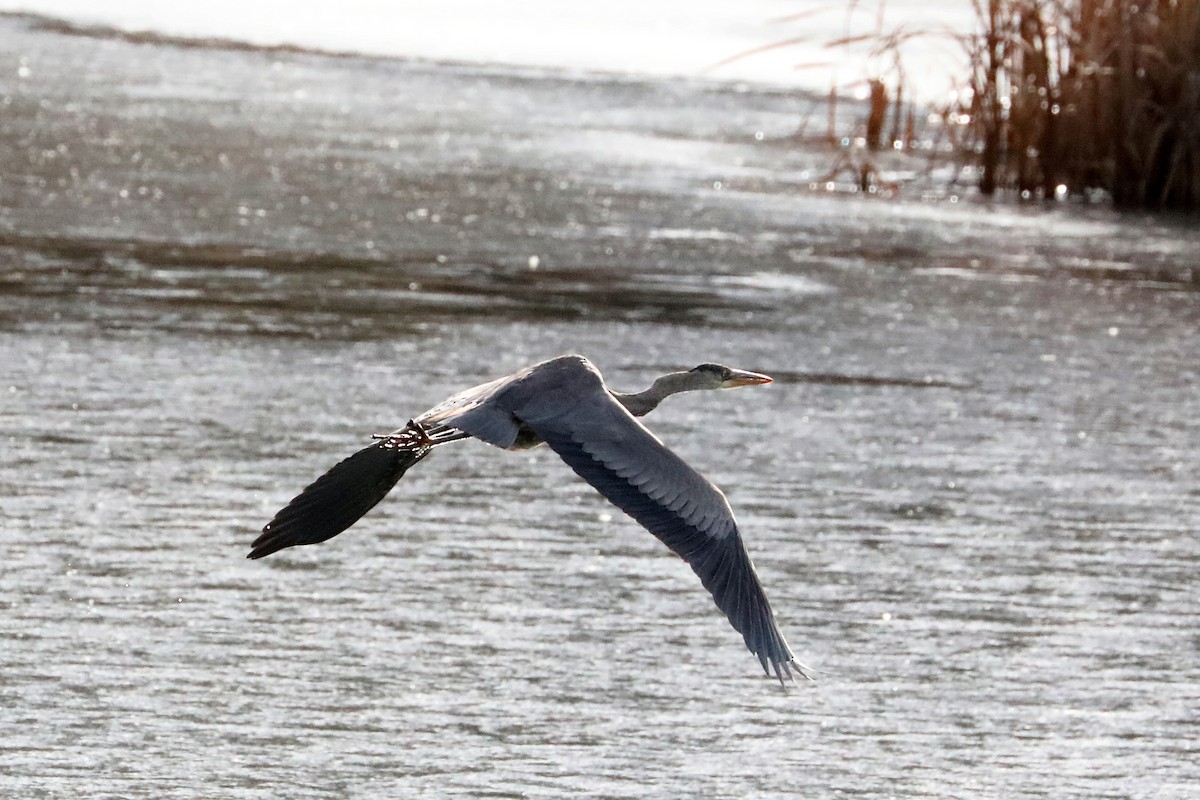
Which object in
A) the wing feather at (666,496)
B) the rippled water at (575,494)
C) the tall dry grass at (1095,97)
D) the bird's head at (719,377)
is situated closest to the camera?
the wing feather at (666,496)

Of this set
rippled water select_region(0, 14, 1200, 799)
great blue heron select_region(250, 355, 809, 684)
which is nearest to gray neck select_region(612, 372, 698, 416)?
great blue heron select_region(250, 355, 809, 684)

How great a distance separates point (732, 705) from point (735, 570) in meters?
1.24

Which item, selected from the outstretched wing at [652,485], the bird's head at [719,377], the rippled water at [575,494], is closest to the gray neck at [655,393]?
the bird's head at [719,377]

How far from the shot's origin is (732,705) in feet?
19.2

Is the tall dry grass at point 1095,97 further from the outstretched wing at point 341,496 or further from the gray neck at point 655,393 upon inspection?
the outstretched wing at point 341,496

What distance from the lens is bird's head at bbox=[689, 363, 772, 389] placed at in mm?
6141

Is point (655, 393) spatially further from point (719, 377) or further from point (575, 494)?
point (575, 494)

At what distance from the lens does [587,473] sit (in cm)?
493

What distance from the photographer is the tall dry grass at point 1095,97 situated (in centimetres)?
1569

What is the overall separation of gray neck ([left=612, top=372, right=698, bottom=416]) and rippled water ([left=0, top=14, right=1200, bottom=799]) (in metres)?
0.75

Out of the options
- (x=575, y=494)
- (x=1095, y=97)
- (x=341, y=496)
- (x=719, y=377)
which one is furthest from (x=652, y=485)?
(x=1095, y=97)

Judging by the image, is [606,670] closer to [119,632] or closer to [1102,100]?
[119,632]

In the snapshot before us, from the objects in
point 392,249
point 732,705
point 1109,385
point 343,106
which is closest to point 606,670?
point 732,705

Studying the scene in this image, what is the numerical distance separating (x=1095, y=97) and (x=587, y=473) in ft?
38.8
